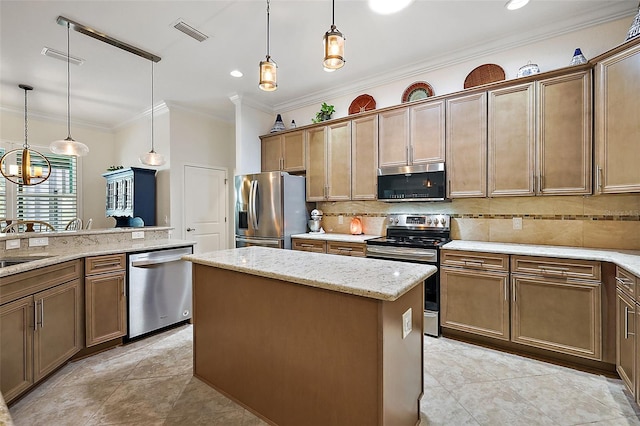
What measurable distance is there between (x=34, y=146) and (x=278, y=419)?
622cm

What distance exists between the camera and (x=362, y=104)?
160 inches

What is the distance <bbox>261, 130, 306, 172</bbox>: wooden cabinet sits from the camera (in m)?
4.38

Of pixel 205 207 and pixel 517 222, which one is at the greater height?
pixel 205 207

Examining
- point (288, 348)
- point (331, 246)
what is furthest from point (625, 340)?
point (331, 246)

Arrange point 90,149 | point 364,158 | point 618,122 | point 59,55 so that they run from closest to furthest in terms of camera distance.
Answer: point 618,122 → point 59,55 → point 364,158 → point 90,149

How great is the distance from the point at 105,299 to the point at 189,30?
8.73ft

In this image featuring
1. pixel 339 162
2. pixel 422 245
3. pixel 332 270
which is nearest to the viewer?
pixel 332 270

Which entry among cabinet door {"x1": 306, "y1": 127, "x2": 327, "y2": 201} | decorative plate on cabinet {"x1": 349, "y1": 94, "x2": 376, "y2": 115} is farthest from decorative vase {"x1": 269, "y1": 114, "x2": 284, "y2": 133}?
decorative plate on cabinet {"x1": 349, "y1": 94, "x2": 376, "y2": 115}

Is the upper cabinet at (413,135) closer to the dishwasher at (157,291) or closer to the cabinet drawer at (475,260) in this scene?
the cabinet drawer at (475,260)

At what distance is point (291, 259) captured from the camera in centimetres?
196

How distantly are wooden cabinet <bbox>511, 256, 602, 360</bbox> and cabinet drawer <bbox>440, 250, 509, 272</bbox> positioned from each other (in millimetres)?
83

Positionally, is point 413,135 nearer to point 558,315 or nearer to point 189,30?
point 558,315

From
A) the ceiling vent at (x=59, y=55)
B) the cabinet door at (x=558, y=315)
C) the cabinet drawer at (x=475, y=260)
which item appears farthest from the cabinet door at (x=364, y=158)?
the ceiling vent at (x=59, y=55)

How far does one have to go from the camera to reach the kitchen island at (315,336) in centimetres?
135
